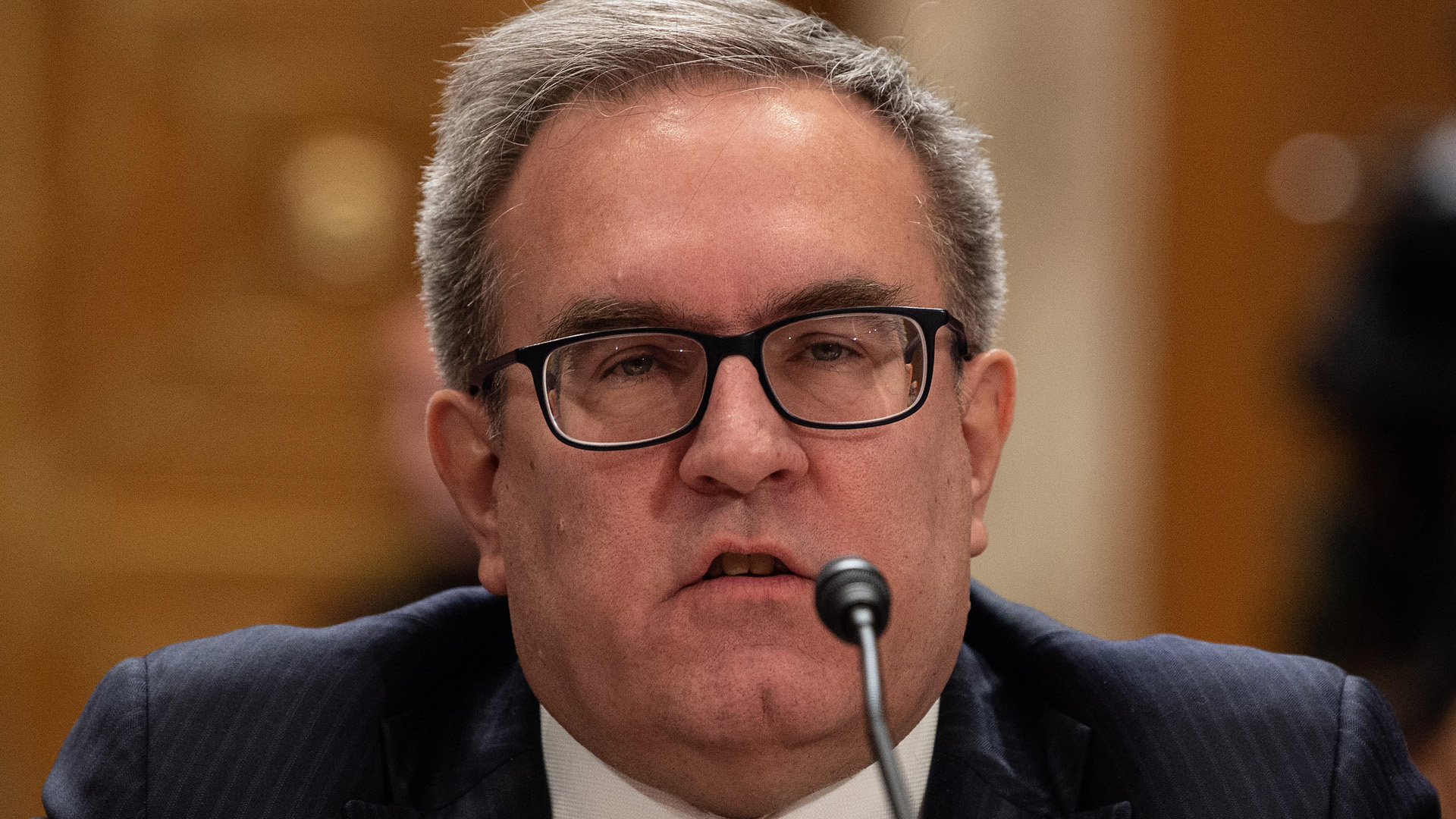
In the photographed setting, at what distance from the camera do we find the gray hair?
5.77 ft

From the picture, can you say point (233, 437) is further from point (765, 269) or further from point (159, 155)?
point (765, 269)

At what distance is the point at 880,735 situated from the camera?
1163 mm

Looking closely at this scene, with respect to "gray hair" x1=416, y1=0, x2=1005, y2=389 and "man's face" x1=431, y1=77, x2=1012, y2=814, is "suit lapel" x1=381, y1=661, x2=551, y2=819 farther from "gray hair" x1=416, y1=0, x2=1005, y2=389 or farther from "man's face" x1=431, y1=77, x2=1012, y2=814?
"gray hair" x1=416, y1=0, x2=1005, y2=389

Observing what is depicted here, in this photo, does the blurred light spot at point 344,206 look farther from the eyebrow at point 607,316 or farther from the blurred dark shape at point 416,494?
the eyebrow at point 607,316

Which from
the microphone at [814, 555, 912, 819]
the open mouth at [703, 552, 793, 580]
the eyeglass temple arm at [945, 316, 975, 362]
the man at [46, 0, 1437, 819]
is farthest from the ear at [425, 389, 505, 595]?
the microphone at [814, 555, 912, 819]

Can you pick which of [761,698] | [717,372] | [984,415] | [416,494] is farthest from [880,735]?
[416,494]

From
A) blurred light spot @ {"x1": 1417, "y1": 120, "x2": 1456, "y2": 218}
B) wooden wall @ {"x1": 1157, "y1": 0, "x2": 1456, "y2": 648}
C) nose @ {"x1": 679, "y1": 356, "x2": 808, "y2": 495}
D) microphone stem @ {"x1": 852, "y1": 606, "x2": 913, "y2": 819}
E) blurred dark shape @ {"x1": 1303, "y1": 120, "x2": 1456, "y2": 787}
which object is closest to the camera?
microphone stem @ {"x1": 852, "y1": 606, "x2": 913, "y2": 819}

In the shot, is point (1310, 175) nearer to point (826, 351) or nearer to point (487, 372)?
point (826, 351)

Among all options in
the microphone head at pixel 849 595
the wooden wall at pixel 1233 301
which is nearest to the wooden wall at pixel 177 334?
the wooden wall at pixel 1233 301

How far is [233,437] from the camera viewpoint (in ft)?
13.6

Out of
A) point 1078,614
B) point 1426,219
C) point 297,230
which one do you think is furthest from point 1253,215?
point 297,230

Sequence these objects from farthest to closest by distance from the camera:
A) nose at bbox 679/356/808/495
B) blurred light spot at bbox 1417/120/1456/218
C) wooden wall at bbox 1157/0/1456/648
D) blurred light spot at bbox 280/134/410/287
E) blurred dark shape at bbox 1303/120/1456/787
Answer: blurred light spot at bbox 280/134/410/287 → wooden wall at bbox 1157/0/1456/648 → blurred light spot at bbox 1417/120/1456/218 → blurred dark shape at bbox 1303/120/1456/787 → nose at bbox 679/356/808/495

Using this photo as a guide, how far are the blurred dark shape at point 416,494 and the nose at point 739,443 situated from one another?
1.68 meters

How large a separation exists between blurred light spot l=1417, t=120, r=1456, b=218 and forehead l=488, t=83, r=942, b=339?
1921 millimetres
